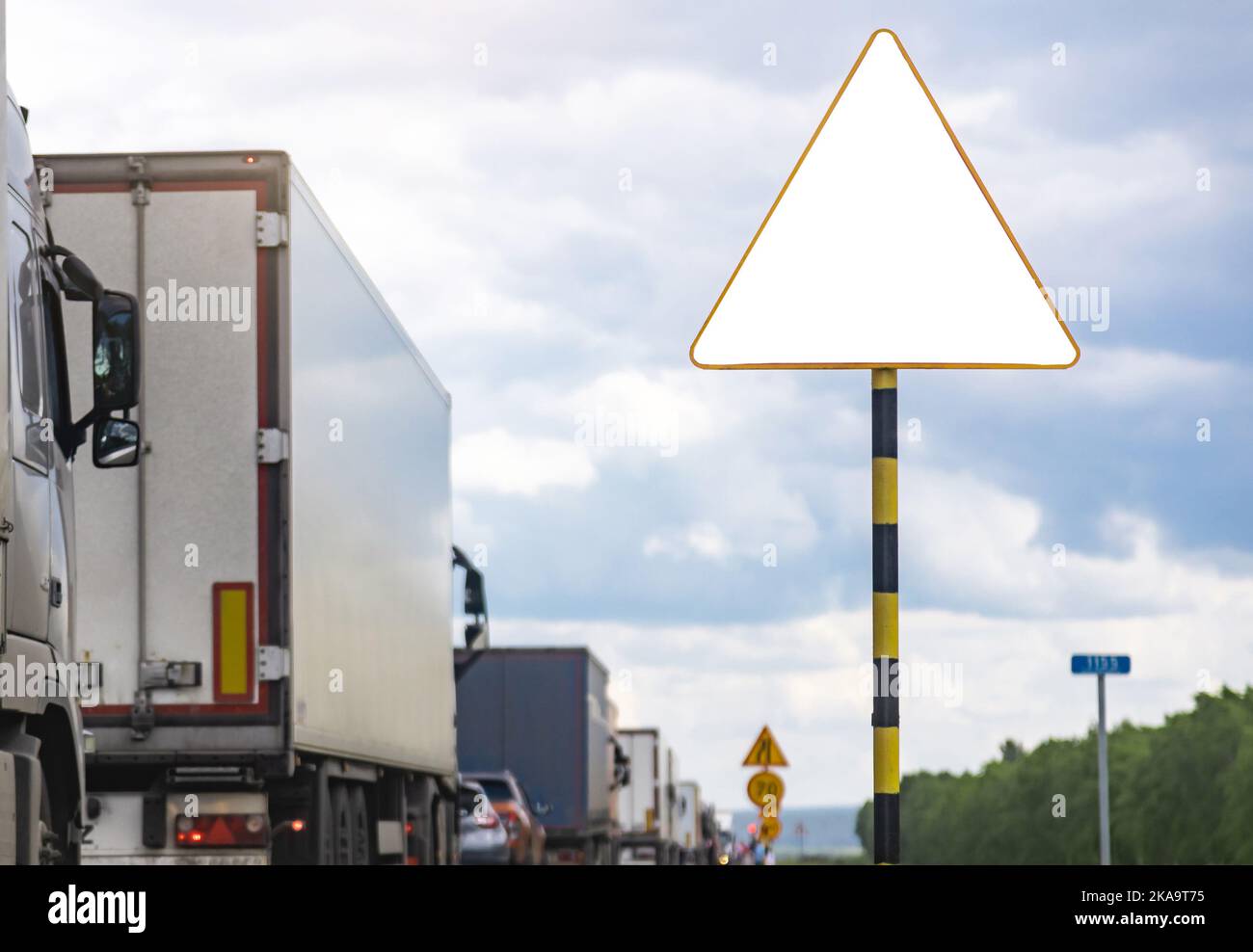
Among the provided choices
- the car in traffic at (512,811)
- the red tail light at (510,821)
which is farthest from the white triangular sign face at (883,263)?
the red tail light at (510,821)

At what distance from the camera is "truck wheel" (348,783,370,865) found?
14.1 m

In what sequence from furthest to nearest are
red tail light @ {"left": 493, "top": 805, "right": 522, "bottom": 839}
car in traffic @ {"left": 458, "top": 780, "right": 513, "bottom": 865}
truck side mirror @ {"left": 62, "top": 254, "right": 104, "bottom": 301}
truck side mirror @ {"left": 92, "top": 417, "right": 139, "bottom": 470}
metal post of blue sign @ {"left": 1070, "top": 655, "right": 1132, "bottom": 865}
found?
red tail light @ {"left": 493, "top": 805, "right": 522, "bottom": 839}
car in traffic @ {"left": 458, "top": 780, "right": 513, "bottom": 865}
metal post of blue sign @ {"left": 1070, "top": 655, "right": 1132, "bottom": 865}
truck side mirror @ {"left": 92, "top": 417, "right": 139, "bottom": 470}
truck side mirror @ {"left": 62, "top": 254, "right": 104, "bottom": 301}

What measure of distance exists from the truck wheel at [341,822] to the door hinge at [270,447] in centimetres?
277

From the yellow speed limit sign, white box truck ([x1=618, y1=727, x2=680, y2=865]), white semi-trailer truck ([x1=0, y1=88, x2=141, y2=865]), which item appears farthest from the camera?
white box truck ([x1=618, y1=727, x2=680, y2=865])

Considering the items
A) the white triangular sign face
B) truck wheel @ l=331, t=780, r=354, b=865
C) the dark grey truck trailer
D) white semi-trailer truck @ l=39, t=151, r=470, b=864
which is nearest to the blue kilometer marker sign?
truck wheel @ l=331, t=780, r=354, b=865

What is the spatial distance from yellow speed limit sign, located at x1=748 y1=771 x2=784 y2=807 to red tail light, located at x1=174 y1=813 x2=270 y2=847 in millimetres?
13779

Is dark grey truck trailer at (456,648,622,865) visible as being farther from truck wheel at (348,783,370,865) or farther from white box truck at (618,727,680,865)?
white box truck at (618,727,680,865)

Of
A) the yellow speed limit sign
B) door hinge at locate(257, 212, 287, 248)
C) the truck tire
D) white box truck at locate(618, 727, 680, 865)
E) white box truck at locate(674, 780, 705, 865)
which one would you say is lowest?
white box truck at locate(674, 780, 705, 865)

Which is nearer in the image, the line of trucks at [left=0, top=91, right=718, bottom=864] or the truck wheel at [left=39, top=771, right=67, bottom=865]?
the truck wheel at [left=39, top=771, right=67, bottom=865]

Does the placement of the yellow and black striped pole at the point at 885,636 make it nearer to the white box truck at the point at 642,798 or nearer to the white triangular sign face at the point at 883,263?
the white triangular sign face at the point at 883,263

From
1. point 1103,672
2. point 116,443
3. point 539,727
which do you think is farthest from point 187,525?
point 539,727
